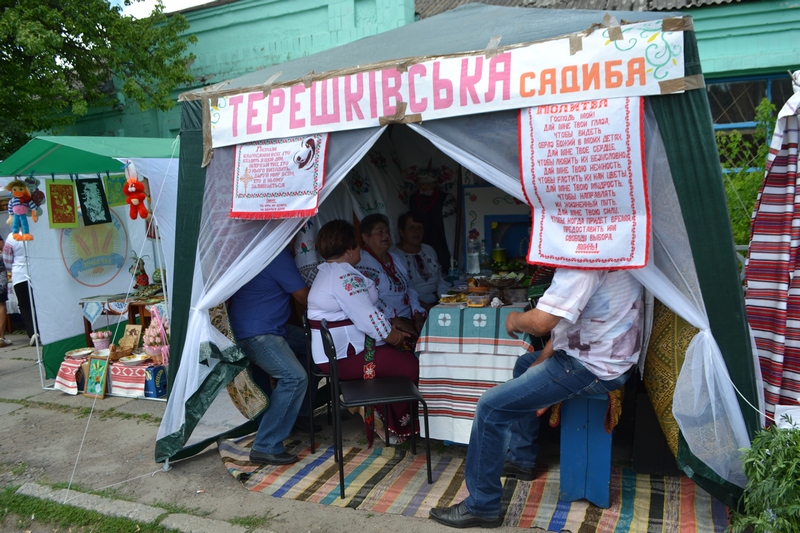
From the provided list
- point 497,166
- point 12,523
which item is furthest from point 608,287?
point 12,523

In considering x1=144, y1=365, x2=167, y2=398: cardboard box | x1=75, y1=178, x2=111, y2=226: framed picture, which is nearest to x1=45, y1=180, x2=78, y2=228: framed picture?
x1=75, y1=178, x2=111, y2=226: framed picture

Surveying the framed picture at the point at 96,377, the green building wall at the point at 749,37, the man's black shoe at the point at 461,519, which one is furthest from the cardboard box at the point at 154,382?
the green building wall at the point at 749,37

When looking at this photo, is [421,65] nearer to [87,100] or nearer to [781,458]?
[781,458]

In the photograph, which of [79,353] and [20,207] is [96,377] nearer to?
[79,353]

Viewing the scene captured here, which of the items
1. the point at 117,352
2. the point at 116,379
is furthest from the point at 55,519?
the point at 117,352

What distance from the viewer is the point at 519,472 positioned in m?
3.53

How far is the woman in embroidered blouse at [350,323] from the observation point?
3.85 meters

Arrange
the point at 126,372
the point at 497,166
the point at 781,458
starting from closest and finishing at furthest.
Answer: the point at 781,458 → the point at 497,166 → the point at 126,372

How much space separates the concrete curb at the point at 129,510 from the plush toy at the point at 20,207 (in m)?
2.79

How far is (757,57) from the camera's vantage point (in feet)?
21.7

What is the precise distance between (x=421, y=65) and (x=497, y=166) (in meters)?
0.66

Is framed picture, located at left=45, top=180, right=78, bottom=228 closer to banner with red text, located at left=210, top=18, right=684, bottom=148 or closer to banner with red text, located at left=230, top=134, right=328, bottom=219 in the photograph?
banner with red text, located at left=210, top=18, right=684, bottom=148

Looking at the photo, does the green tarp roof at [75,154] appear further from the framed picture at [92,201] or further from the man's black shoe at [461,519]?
the man's black shoe at [461,519]

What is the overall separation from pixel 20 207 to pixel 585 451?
5420 mm
